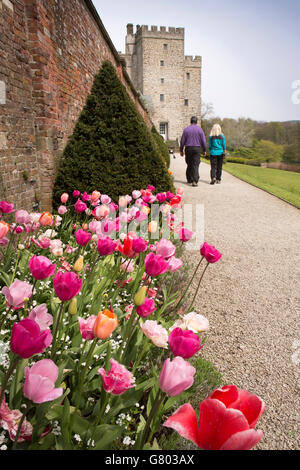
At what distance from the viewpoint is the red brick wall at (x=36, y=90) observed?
370cm

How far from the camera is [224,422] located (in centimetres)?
64

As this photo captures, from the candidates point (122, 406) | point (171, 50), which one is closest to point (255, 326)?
point (122, 406)

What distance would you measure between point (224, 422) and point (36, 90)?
15.5 ft

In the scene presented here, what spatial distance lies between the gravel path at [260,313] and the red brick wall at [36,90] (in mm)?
2625

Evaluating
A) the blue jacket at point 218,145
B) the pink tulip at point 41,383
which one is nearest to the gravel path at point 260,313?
the pink tulip at point 41,383

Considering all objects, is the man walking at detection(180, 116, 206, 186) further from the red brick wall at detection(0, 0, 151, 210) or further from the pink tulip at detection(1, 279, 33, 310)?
the pink tulip at detection(1, 279, 33, 310)

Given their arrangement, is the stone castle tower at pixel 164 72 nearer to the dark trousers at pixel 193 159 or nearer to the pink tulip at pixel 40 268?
the dark trousers at pixel 193 159

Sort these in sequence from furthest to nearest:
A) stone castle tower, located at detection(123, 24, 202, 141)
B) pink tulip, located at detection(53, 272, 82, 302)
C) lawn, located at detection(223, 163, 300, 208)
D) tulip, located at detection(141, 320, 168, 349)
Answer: stone castle tower, located at detection(123, 24, 202, 141), lawn, located at detection(223, 163, 300, 208), tulip, located at detection(141, 320, 168, 349), pink tulip, located at detection(53, 272, 82, 302)

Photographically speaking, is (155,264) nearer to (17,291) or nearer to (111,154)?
(17,291)

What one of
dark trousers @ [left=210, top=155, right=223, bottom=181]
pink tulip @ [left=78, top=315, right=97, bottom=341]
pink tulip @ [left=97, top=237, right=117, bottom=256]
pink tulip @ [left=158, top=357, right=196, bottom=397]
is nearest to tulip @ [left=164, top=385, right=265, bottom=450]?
pink tulip @ [left=158, top=357, right=196, bottom=397]

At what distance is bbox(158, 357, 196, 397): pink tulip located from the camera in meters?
0.77

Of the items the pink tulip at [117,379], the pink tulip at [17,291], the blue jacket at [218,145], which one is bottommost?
the pink tulip at [117,379]

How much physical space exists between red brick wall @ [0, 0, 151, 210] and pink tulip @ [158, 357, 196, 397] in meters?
3.51

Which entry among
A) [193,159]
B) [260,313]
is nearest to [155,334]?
[260,313]
